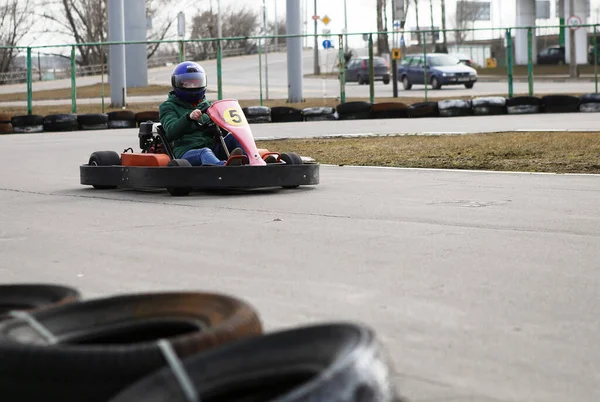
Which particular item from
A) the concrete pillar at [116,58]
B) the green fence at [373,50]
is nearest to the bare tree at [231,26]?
the green fence at [373,50]

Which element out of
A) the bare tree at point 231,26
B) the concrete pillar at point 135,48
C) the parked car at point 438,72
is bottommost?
the parked car at point 438,72

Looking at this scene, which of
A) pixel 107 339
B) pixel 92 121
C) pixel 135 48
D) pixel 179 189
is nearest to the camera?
pixel 107 339

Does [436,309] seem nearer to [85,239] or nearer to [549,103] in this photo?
[85,239]

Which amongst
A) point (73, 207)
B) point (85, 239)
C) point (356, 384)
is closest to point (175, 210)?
point (73, 207)

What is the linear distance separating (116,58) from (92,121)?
7525 mm

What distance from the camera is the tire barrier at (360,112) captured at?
993 inches

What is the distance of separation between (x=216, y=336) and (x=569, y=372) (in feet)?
4.86

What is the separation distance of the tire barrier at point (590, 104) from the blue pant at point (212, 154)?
1592 cm

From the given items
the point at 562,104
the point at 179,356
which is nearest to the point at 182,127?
the point at 179,356

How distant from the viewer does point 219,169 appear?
394 inches

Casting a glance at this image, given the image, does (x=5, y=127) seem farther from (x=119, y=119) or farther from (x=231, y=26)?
(x=231, y=26)

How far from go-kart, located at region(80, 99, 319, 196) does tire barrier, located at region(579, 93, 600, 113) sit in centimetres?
1548

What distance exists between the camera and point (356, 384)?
2352mm

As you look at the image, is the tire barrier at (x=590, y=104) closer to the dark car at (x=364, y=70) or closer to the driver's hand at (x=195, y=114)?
the driver's hand at (x=195, y=114)
